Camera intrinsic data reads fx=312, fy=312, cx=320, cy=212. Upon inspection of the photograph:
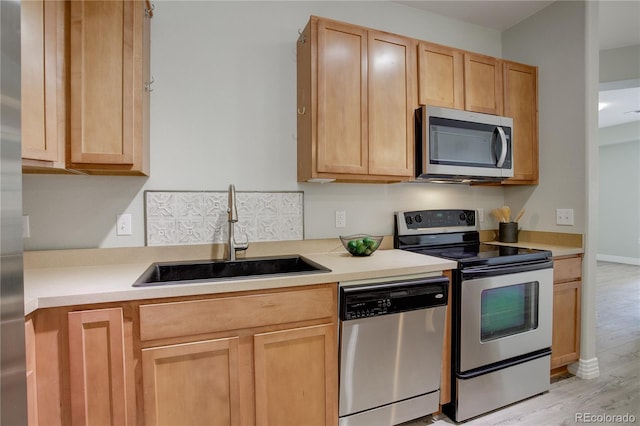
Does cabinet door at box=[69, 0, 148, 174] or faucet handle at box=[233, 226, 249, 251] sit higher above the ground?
cabinet door at box=[69, 0, 148, 174]

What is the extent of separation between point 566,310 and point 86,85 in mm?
3182

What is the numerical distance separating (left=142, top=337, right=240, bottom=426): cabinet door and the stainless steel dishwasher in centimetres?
53

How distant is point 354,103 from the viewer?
6.27ft

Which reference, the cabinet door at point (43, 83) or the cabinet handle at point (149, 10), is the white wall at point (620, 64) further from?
the cabinet door at point (43, 83)

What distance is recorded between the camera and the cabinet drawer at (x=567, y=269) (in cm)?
215

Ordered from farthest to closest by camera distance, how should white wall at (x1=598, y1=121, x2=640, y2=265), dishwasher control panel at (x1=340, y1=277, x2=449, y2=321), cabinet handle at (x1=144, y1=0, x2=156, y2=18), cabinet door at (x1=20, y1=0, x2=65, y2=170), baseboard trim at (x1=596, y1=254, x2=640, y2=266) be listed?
baseboard trim at (x1=596, y1=254, x2=640, y2=266) → white wall at (x1=598, y1=121, x2=640, y2=265) → cabinet handle at (x1=144, y1=0, x2=156, y2=18) → dishwasher control panel at (x1=340, y1=277, x2=449, y2=321) → cabinet door at (x1=20, y1=0, x2=65, y2=170)

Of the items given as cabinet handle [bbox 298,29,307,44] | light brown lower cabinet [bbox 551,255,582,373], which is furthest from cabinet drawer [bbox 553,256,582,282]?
cabinet handle [bbox 298,29,307,44]

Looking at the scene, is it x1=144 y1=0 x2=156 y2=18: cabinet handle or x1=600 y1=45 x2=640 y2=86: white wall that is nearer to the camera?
x1=144 y1=0 x2=156 y2=18: cabinet handle

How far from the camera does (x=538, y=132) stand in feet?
8.32

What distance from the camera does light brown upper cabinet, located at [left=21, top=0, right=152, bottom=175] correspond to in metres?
1.30

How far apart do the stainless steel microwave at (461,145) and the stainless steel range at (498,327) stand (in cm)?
56

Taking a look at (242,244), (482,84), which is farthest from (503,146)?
(242,244)

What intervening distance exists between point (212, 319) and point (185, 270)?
0.58 meters

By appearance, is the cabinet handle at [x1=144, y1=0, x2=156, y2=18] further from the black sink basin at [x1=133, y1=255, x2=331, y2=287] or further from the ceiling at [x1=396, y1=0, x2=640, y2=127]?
the ceiling at [x1=396, y1=0, x2=640, y2=127]
